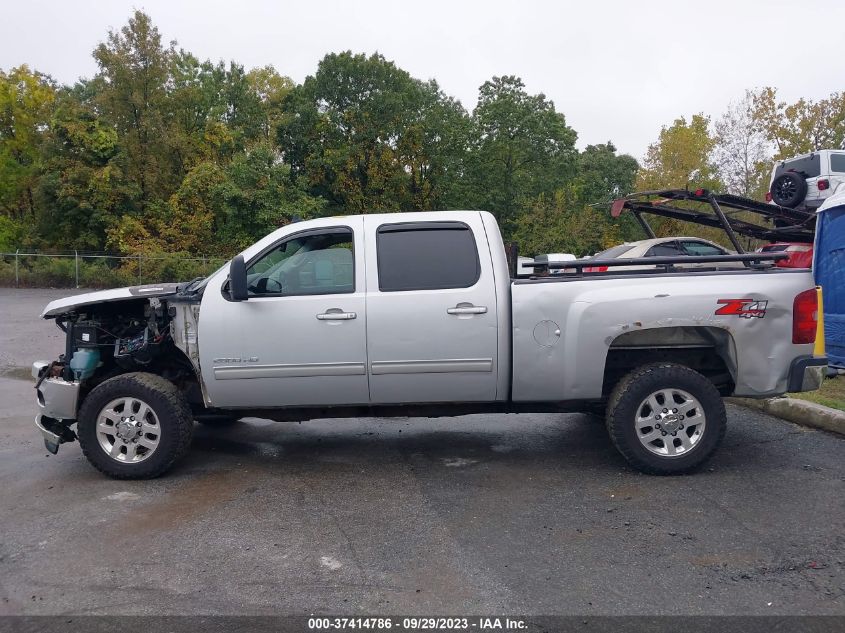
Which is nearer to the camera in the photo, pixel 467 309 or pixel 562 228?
pixel 467 309

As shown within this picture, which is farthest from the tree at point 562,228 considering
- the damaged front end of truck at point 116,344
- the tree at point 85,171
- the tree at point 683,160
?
the damaged front end of truck at point 116,344

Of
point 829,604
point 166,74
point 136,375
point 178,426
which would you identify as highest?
point 166,74

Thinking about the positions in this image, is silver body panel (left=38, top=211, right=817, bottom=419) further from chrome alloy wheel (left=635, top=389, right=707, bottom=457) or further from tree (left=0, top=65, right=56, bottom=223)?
tree (left=0, top=65, right=56, bottom=223)

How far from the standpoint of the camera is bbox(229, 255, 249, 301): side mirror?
523 centimetres

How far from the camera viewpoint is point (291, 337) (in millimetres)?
5332

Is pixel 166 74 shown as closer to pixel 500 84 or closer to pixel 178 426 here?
pixel 500 84

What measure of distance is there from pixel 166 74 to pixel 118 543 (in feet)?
116

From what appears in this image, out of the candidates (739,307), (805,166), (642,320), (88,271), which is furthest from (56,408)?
(88,271)

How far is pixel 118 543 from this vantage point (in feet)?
14.0

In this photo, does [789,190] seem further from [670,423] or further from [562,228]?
[562,228]

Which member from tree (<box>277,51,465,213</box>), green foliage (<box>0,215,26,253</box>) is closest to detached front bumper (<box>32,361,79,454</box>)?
tree (<box>277,51,465,213</box>)

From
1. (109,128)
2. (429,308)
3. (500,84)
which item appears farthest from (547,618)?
(500,84)

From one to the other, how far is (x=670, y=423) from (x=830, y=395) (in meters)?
3.28

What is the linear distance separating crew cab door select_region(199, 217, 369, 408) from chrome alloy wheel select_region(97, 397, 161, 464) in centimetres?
53
